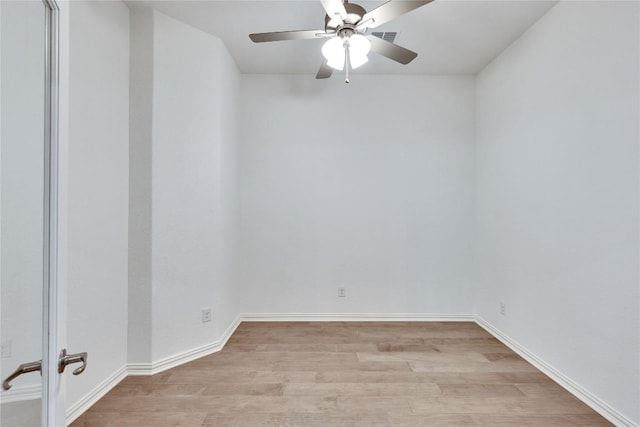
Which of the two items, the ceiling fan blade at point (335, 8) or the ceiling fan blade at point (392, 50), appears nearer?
the ceiling fan blade at point (335, 8)

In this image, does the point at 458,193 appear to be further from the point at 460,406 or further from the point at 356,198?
the point at 460,406

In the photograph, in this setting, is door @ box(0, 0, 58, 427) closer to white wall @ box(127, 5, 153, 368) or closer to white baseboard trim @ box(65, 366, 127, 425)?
white baseboard trim @ box(65, 366, 127, 425)


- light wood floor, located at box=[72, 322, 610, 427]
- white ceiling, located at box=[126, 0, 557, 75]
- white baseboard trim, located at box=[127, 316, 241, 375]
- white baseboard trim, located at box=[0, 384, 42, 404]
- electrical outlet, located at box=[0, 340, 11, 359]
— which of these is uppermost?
white ceiling, located at box=[126, 0, 557, 75]

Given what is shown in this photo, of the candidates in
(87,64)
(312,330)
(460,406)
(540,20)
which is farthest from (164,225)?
(540,20)

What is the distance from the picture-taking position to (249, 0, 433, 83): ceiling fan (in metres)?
1.65

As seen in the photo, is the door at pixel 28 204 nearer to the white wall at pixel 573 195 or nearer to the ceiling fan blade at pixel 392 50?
the ceiling fan blade at pixel 392 50

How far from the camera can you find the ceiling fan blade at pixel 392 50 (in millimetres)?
2024

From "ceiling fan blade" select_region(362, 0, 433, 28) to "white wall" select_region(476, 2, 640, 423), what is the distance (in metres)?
1.25

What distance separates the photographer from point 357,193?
3418mm

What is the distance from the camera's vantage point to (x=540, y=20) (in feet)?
7.88

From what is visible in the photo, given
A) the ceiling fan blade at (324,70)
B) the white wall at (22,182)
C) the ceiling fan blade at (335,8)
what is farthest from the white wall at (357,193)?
the white wall at (22,182)

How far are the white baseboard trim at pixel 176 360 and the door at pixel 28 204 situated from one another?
158 cm

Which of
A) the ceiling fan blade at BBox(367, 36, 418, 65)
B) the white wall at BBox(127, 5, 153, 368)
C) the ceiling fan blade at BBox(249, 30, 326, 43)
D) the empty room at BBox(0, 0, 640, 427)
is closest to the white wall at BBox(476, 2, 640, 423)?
the empty room at BBox(0, 0, 640, 427)

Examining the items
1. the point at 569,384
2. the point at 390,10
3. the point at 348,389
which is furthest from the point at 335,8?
the point at 569,384
